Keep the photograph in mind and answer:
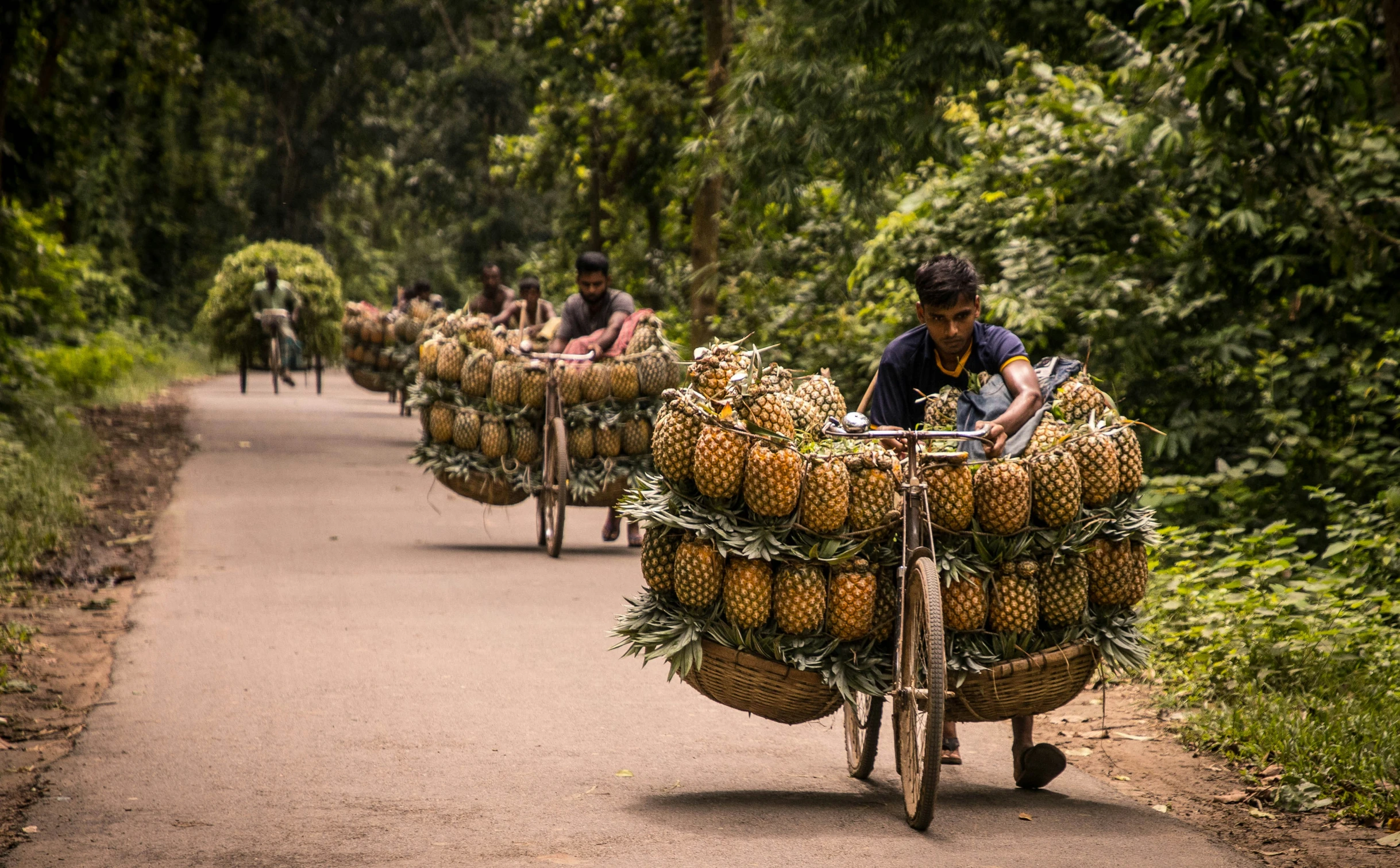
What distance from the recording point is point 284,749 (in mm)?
6039

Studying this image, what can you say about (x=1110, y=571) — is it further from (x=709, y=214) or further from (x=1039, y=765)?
(x=709, y=214)

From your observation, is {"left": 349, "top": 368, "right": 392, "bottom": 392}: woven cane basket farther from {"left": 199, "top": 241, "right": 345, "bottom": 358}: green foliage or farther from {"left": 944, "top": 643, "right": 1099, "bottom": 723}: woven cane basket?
{"left": 944, "top": 643, "right": 1099, "bottom": 723}: woven cane basket

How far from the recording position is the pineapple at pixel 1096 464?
18.0 feet

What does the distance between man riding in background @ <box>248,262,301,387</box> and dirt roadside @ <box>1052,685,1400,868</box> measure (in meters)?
23.7

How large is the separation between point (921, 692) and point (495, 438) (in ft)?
23.9

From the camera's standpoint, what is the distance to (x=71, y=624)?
8.78 m

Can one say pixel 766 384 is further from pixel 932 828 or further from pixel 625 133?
pixel 625 133

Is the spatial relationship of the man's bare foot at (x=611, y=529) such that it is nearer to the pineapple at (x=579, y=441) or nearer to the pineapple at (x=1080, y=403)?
the pineapple at (x=579, y=441)

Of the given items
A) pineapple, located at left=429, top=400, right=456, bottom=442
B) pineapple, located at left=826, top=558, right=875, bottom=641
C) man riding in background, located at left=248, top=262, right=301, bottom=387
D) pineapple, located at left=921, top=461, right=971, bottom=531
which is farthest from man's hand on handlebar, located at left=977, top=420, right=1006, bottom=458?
man riding in background, located at left=248, top=262, right=301, bottom=387

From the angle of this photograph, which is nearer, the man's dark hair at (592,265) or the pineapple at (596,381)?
the pineapple at (596,381)

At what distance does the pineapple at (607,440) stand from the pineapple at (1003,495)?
668 centimetres

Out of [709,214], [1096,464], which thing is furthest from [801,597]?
[709,214]

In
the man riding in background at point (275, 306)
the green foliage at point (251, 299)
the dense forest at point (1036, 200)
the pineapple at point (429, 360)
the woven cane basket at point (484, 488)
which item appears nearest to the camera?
the dense forest at point (1036, 200)

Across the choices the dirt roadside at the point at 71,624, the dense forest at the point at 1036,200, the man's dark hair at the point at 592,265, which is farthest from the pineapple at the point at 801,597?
the man's dark hair at the point at 592,265
